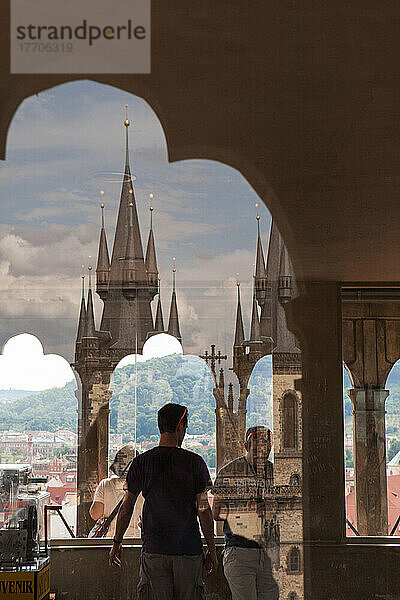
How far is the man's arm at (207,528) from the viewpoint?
3.19m

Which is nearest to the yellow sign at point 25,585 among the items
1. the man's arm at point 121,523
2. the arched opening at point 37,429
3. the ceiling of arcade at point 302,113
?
the arched opening at point 37,429

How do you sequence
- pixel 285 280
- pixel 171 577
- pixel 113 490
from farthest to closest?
1. pixel 285 280
2. pixel 113 490
3. pixel 171 577

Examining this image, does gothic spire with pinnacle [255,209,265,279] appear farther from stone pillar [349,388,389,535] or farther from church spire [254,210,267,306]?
stone pillar [349,388,389,535]

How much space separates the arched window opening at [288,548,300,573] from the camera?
10.7 feet

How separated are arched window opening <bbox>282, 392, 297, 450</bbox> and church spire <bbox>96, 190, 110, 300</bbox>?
36.3 inches

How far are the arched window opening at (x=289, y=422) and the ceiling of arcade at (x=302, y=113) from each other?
558 mm

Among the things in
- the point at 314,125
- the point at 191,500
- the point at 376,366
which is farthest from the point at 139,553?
the point at 314,125

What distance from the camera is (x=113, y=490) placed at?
320 cm

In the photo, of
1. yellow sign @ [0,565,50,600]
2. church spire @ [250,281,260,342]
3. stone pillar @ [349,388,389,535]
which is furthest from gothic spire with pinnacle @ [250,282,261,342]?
yellow sign @ [0,565,50,600]

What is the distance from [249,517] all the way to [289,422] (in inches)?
17.5

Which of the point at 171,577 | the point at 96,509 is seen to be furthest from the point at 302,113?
the point at 171,577

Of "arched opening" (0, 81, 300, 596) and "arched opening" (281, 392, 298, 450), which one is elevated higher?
"arched opening" (0, 81, 300, 596)

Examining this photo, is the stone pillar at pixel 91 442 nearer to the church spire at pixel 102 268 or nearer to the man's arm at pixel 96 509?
the man's arm at pixel 96 509

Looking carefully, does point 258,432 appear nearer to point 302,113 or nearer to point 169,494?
point 169,494
